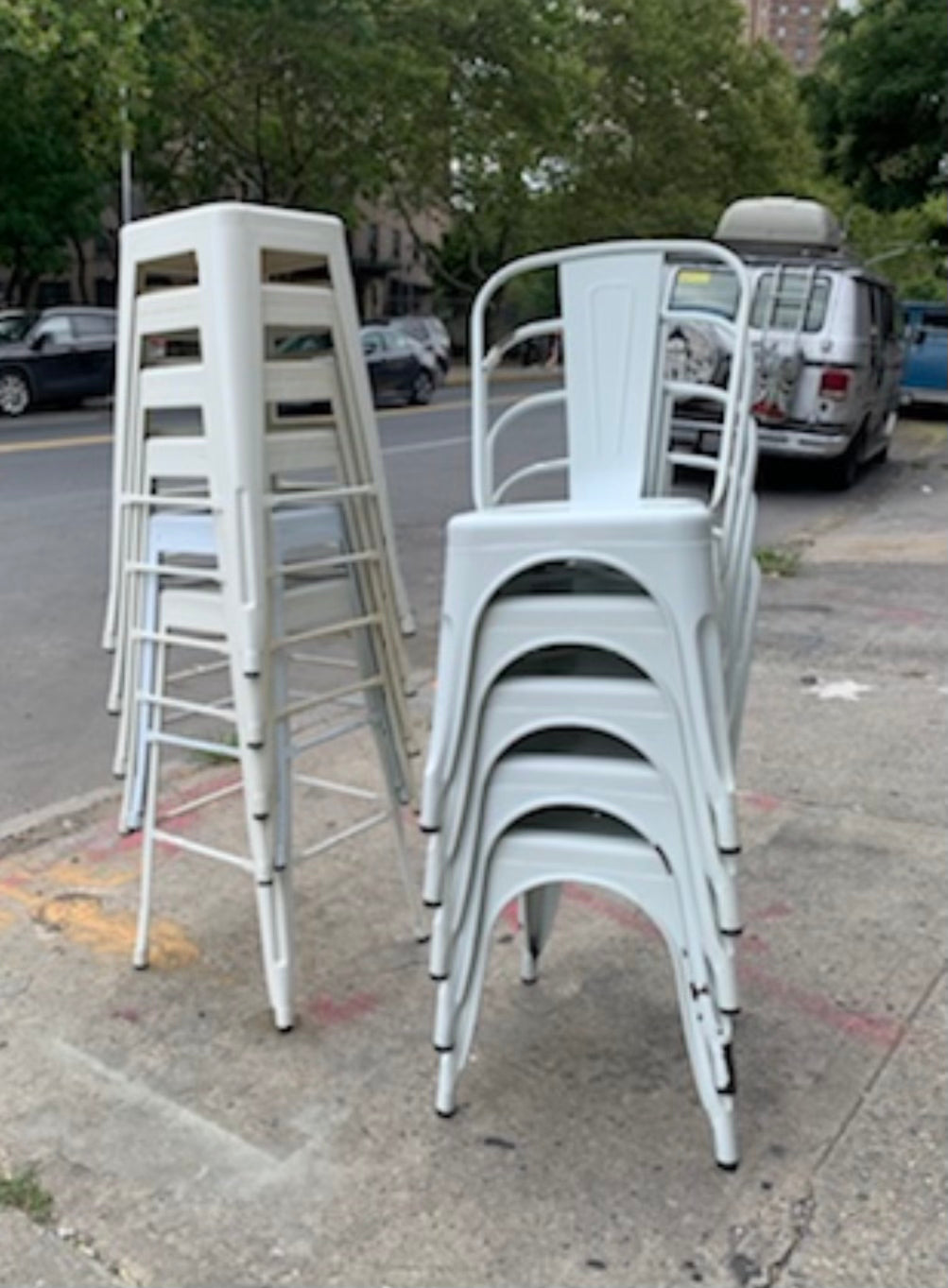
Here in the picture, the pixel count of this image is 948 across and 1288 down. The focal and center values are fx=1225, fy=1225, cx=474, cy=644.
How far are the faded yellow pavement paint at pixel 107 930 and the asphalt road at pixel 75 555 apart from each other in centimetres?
82

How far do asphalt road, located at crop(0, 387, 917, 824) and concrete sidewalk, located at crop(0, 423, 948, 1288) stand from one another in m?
0.89

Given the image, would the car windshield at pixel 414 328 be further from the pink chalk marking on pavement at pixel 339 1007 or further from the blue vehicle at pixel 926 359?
the pink chalk marking on pavement at pixel 339 1007

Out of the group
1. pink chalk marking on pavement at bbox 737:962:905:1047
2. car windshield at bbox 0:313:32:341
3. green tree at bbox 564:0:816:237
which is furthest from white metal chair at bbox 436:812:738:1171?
green tree at bbox 564:0:816:237

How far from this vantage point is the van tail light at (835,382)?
1023cm

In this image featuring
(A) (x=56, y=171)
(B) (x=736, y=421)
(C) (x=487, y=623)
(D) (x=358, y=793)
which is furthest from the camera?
(A) (x=56, y=171)

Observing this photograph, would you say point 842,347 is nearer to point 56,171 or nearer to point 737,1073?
point 737,1073

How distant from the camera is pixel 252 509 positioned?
246cm

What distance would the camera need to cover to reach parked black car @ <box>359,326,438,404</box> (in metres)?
20.4

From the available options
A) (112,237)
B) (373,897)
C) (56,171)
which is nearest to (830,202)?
(112,237)

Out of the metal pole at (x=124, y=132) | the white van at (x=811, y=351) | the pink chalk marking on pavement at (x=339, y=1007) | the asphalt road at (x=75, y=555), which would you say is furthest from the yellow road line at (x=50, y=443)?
the pink chalk marking on pavement at (x=339, y=1007)

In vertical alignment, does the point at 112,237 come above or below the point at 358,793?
above

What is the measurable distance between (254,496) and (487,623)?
0.62 meters

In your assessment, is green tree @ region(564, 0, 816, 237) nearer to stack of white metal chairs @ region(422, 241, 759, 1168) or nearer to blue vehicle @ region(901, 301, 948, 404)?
blue vehicle @ region(901, 301, 948, 404)

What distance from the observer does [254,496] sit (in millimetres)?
2455
